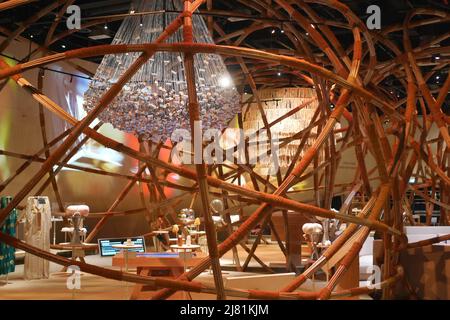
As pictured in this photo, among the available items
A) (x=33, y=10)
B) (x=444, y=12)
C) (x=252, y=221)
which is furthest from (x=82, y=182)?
(x=252, y=221)

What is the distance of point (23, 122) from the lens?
10.9 metres

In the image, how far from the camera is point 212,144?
10.9 m

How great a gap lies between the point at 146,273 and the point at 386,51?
6.19 m

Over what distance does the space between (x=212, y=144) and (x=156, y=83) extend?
4044mm

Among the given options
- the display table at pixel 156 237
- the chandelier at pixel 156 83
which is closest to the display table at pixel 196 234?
the display table at pixel 156 237

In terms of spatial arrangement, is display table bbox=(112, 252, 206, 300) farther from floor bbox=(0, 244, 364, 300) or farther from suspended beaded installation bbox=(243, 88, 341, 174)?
suspended beaded installation bbox=(243, 88, 341, 174)

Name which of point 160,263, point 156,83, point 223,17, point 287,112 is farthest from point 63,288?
point 287,112

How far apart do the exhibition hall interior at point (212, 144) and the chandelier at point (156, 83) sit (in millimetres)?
15

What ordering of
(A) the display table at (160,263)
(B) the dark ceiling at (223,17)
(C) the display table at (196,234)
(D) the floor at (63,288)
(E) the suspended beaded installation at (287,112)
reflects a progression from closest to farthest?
(A) the display table at (160,263) → (D) the floor at (63,288) → (B) the dark ceiling at (223,17) → (C) the display table at (196,234) → (E) the suspended beaded installation at (287,112)

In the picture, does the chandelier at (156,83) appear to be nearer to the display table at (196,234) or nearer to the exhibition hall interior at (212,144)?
the exhibition hall interior at (212,144)

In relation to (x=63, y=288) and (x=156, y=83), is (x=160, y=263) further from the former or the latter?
(x=156, y=83)

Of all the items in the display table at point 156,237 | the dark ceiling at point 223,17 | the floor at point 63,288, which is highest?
the dark ceiling at point 223,17

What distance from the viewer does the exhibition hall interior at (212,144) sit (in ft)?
13.1
